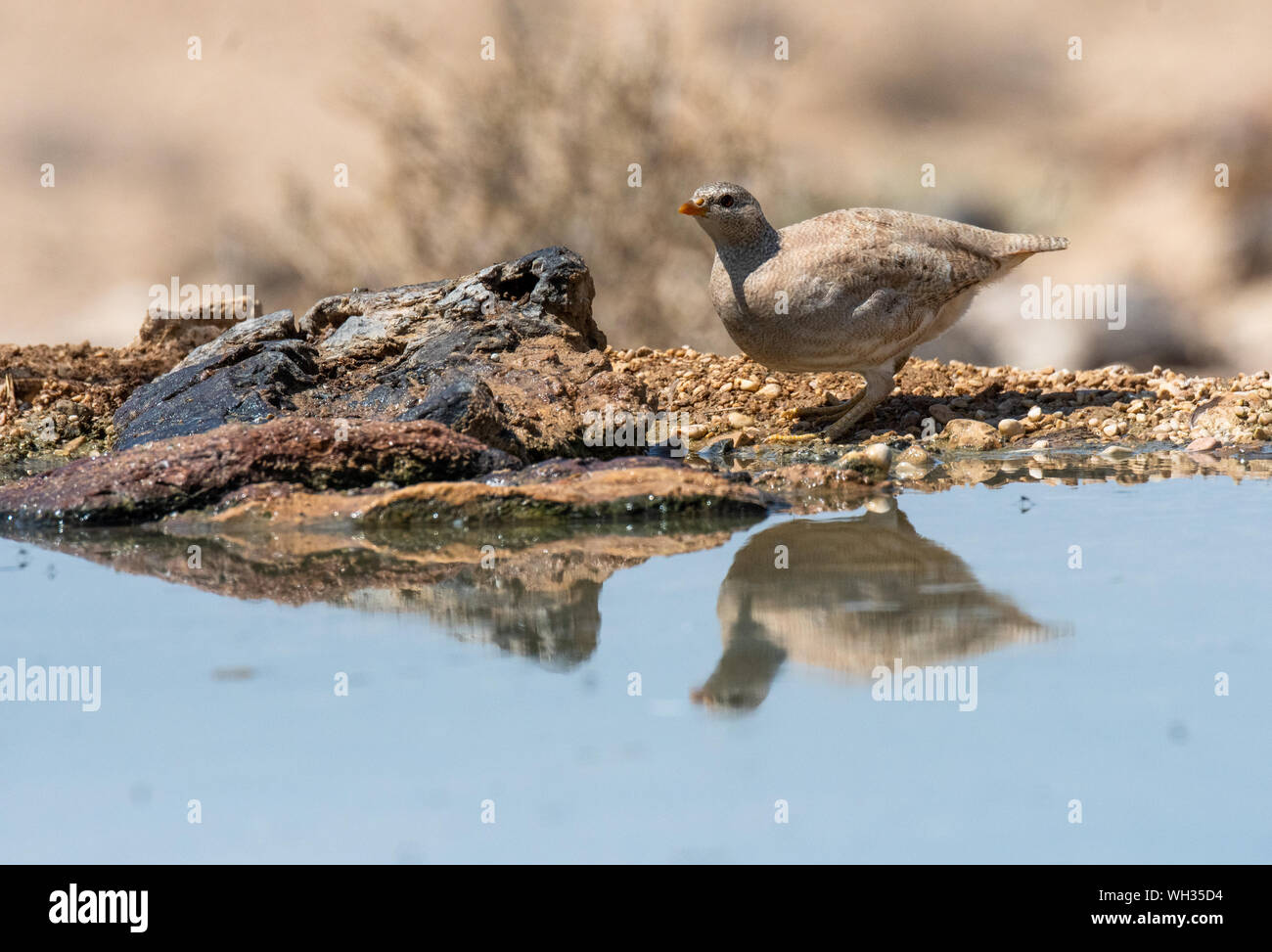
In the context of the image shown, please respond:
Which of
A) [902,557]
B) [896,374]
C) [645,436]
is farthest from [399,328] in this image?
[902,557]

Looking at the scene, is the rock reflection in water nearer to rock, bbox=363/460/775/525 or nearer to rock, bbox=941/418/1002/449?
rock, bbox=363/460/775/525

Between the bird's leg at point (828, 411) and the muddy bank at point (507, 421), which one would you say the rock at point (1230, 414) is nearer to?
the muddy bank at point (507, 421)

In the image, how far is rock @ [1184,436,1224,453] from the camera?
22.5ft

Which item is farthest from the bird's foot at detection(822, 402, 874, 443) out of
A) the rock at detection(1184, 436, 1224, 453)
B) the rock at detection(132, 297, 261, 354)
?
the rock at detection(132, 297, 261, 354)

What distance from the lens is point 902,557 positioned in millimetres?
4176

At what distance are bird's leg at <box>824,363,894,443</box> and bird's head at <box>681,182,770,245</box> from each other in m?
1.10

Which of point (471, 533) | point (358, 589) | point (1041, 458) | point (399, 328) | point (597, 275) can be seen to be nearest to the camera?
point (358, 589)

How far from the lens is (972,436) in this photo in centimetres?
712

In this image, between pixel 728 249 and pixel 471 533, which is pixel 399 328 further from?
pixel 471 533

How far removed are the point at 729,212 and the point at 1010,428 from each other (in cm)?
196

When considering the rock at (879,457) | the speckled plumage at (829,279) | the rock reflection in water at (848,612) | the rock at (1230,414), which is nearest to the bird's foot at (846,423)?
the speckled plumage at (829,279)

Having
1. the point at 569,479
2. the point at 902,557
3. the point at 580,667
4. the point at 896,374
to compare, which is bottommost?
the point at 580,667

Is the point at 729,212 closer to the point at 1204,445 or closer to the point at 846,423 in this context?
the point at 846,423

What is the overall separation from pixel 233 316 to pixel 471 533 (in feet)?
19.6
